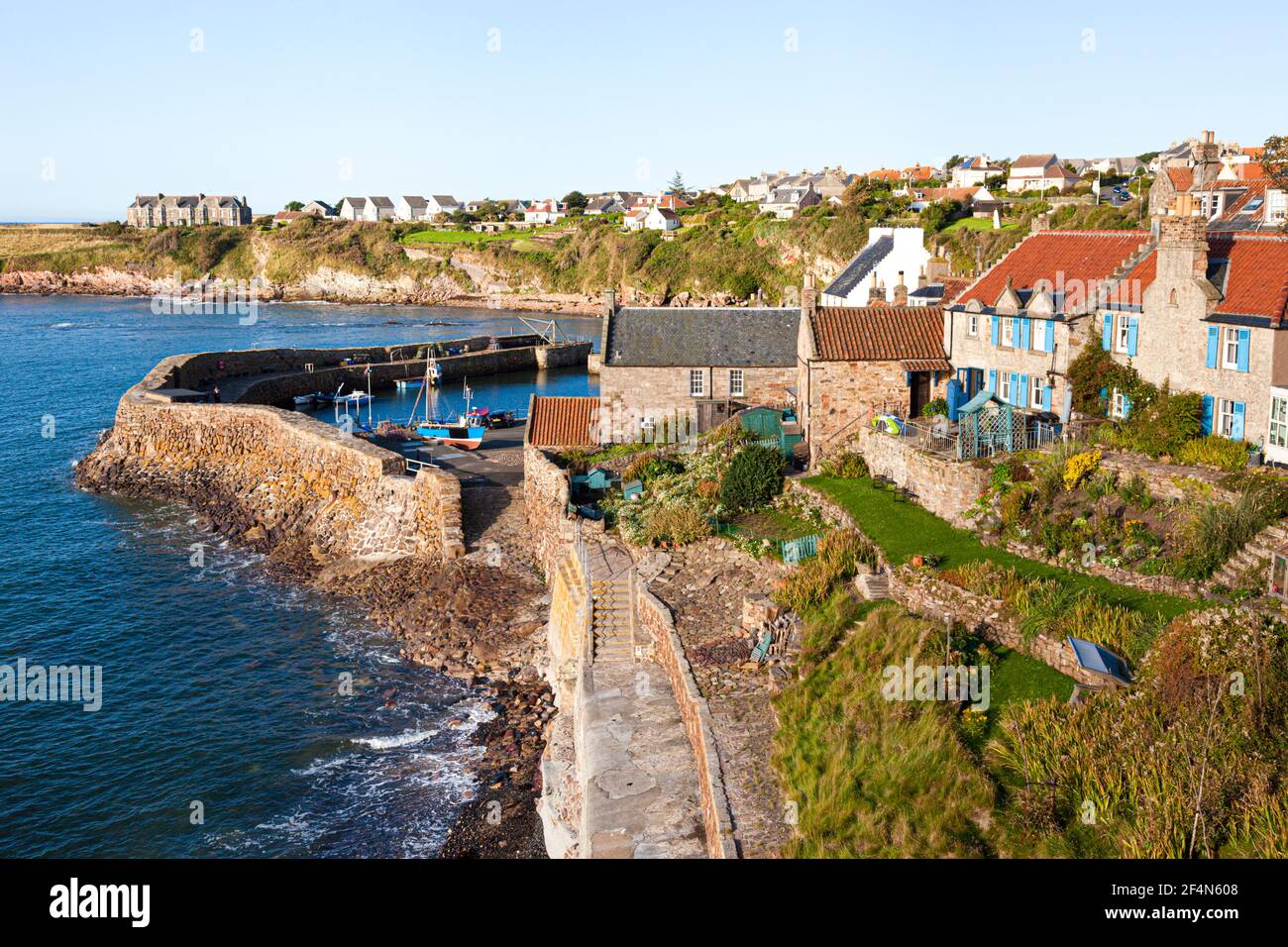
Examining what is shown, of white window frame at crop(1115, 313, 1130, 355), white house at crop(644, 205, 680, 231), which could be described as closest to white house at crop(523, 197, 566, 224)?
white house at crop(644, 205, 680, 231)

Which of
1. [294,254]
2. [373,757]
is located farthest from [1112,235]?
[294,254]

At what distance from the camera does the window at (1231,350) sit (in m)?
23.0

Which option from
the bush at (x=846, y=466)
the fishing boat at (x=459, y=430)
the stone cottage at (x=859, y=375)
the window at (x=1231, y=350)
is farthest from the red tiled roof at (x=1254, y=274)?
the fishing boat at (x=459, y=430)

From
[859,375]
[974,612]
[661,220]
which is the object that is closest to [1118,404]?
[859,375]

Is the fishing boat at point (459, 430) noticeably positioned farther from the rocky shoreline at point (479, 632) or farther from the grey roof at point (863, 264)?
the grey roof at point (863, 264)

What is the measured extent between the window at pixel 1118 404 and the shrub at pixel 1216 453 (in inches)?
129

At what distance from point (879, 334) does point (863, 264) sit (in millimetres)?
17751

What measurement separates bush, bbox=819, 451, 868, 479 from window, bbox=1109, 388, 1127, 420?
21.4 feet

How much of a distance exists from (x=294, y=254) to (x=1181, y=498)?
172042 mm

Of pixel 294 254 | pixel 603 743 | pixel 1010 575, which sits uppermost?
pixel 294 254

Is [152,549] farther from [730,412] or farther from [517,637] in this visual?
[730,412]

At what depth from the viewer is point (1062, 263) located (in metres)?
31.2
